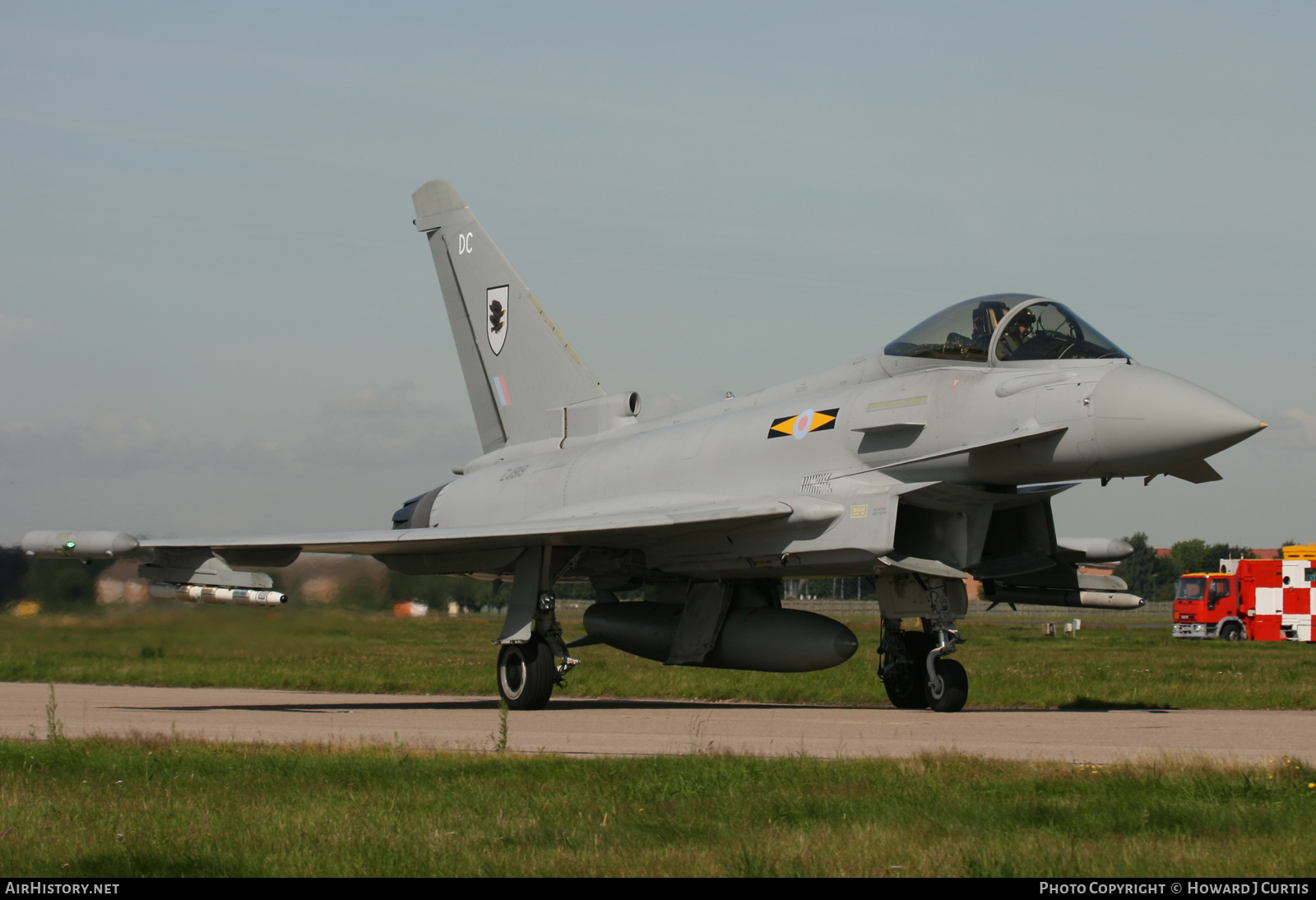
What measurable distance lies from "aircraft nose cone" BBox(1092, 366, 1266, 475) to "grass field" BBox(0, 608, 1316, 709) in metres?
3.99

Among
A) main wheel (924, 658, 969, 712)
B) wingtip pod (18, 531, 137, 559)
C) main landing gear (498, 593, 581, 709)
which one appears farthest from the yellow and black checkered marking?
wingtip pod (18, 531, 137, 559)

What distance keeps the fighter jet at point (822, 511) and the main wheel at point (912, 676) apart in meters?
0.02

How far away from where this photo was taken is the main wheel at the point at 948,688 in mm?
12086

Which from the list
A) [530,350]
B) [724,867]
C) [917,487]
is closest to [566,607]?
[530,350]

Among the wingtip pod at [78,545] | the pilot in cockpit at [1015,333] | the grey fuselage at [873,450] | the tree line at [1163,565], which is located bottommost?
the tree line at [1163,565]

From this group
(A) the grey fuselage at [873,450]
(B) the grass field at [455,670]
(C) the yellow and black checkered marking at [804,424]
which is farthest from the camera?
(B) the grass field at [455,670]

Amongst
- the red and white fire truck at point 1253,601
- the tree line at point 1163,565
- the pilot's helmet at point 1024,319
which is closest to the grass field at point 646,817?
the pilot's helmet at point 1024,319

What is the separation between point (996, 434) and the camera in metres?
11.1

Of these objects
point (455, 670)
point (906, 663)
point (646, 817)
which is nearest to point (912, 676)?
point (906, 663)

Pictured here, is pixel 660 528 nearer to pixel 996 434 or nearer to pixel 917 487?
pixel 917 487

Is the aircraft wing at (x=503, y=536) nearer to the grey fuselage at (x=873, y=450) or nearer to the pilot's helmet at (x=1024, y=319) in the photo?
the grey fuselage at (x=873, y=450)

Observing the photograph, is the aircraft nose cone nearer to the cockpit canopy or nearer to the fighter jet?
the fighter jet

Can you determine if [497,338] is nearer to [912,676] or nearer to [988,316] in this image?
[912,676]

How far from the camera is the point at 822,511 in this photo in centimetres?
1213
